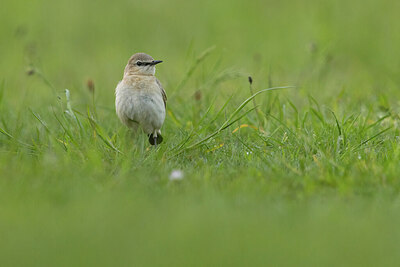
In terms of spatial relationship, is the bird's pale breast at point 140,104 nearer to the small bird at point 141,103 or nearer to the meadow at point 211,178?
the small bird at point 141,103

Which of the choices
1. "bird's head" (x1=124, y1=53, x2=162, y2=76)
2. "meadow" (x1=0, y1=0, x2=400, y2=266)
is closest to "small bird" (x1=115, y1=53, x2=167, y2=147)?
"bird's head" (x1=124, y1=53, x2=162, y2=76)

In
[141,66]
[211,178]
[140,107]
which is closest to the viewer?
[211,178]

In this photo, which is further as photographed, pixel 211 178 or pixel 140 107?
pixel 140 107

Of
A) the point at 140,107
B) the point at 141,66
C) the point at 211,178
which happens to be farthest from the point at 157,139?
the point at 211,178

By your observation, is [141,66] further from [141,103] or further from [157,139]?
[157,139]

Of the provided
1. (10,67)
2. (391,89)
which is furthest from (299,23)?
(10,67)

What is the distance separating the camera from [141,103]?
20.1ft

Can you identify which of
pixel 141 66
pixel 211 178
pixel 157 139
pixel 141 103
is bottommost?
pixel 211 178

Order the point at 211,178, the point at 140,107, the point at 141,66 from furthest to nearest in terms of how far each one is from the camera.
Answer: the point at 141,66 → the point at 140,107 → the point at 211,178

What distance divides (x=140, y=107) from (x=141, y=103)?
1.6 inches

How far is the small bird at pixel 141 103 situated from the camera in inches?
241

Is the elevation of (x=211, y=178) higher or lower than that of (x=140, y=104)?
lower

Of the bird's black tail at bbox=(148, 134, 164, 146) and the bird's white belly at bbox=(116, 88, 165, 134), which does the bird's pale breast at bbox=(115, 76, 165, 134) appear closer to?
the bird's white belly at bbox=(116, 88, 165, 134)

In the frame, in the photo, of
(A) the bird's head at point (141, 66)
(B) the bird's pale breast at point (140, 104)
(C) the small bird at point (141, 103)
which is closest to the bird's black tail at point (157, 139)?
(C) the small bird at point (141, 103)
